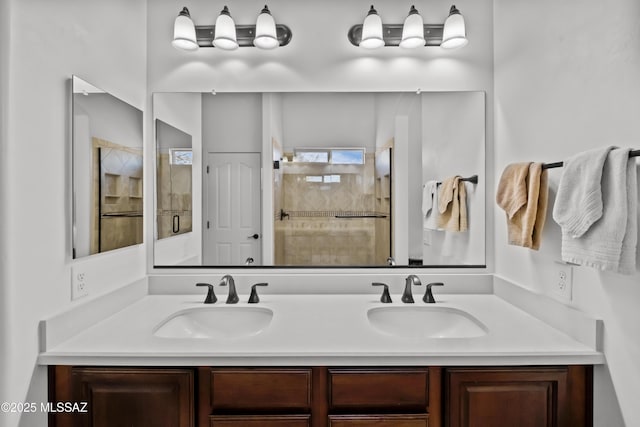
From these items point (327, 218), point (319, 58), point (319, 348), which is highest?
point (319, 58)

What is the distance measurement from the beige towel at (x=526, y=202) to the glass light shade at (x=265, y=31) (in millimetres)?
1235

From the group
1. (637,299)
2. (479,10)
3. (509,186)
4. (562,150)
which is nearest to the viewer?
(637,299)

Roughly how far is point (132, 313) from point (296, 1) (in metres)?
1.67

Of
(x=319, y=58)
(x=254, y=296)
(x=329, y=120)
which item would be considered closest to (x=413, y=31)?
(x=319, y=58)

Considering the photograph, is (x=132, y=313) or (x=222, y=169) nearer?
(x=132, y=313)

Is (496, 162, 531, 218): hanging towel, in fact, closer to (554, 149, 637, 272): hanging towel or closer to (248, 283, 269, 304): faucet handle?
(554, 149, 637, 272): hanging towel

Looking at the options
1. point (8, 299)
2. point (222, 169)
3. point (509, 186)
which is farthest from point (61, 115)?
point (509, 186)

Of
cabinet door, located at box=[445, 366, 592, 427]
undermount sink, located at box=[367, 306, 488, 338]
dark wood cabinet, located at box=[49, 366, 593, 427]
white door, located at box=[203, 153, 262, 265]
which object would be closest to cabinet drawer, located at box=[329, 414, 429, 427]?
dark wood cabinet, located at box=[49, 366, 593, 427]

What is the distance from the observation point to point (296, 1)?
1.81 m

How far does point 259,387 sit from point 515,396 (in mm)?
822

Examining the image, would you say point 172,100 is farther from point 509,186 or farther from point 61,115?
point 509,186

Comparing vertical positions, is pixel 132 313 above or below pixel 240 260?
below

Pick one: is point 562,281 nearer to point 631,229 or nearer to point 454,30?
point 631,229

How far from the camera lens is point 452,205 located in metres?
1.83
